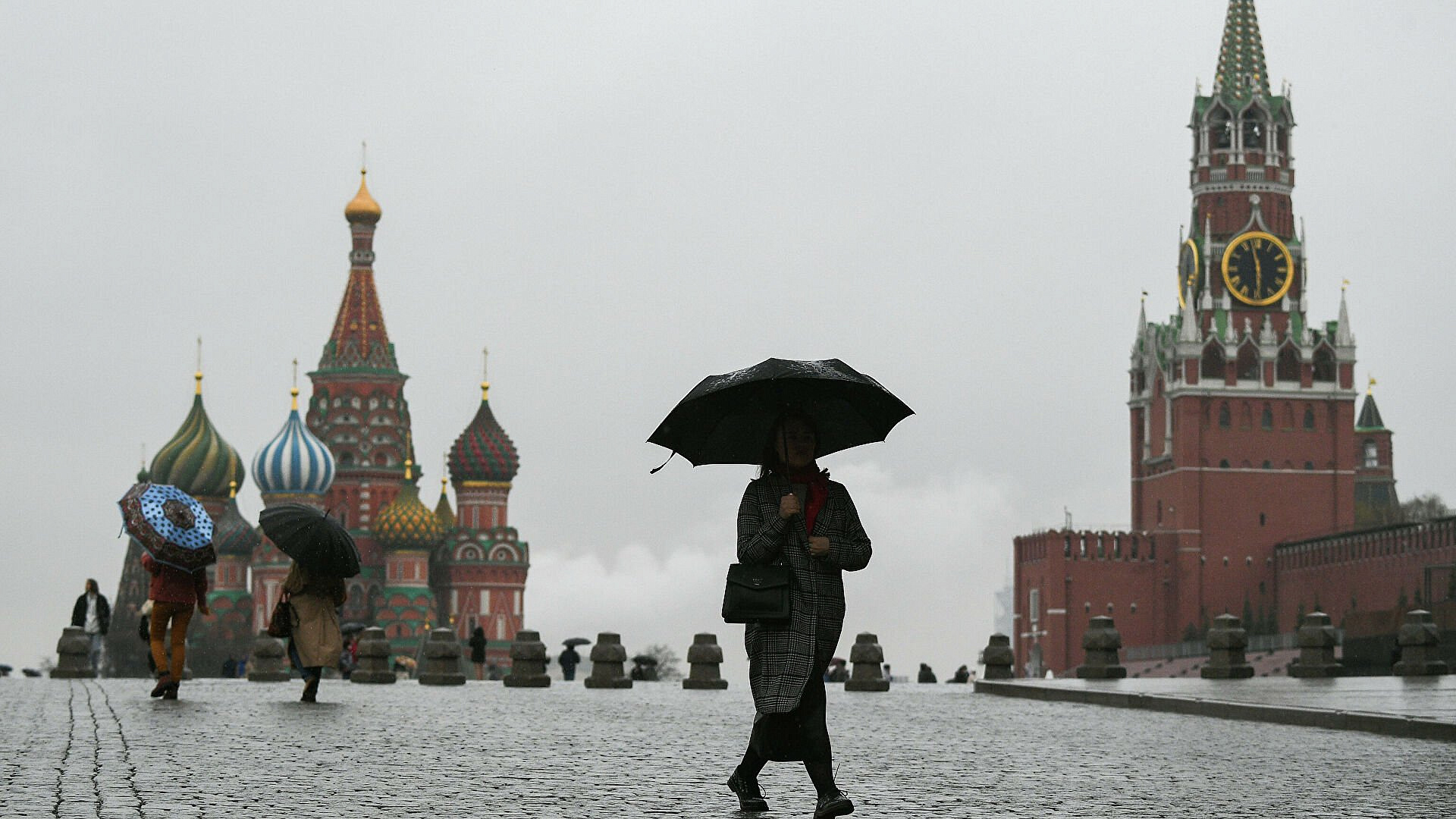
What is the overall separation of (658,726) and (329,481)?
9636 cm

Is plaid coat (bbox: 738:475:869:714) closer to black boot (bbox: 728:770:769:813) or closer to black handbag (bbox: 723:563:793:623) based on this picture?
black handbag (bbox: 723:563:793:623)

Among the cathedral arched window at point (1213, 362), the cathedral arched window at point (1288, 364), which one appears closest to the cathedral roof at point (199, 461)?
the cathedral arched window at point (1213, 362)

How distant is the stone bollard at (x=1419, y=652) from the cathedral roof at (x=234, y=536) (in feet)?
285

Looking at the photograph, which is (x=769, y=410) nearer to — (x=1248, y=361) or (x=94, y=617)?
(x=94, y=617)

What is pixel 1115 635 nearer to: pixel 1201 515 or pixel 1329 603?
pixel 1329 603

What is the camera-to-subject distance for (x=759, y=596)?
9031 millimetres

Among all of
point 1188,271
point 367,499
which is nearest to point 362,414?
point 367,499

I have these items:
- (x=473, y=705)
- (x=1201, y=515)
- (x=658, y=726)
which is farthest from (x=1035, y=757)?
(x=1201, y=515)

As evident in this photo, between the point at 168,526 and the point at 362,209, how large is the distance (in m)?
107

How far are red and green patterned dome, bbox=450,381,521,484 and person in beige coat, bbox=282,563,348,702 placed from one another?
100143mm

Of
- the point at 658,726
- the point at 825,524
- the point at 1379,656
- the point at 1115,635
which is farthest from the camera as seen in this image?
the point at 1379,656

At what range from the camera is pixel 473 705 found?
69.1 feet

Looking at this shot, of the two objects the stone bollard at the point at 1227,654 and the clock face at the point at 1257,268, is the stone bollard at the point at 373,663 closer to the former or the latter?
the stone bollard at the point at 1227,654

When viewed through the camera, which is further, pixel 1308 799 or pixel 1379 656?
pixel 1379 656
